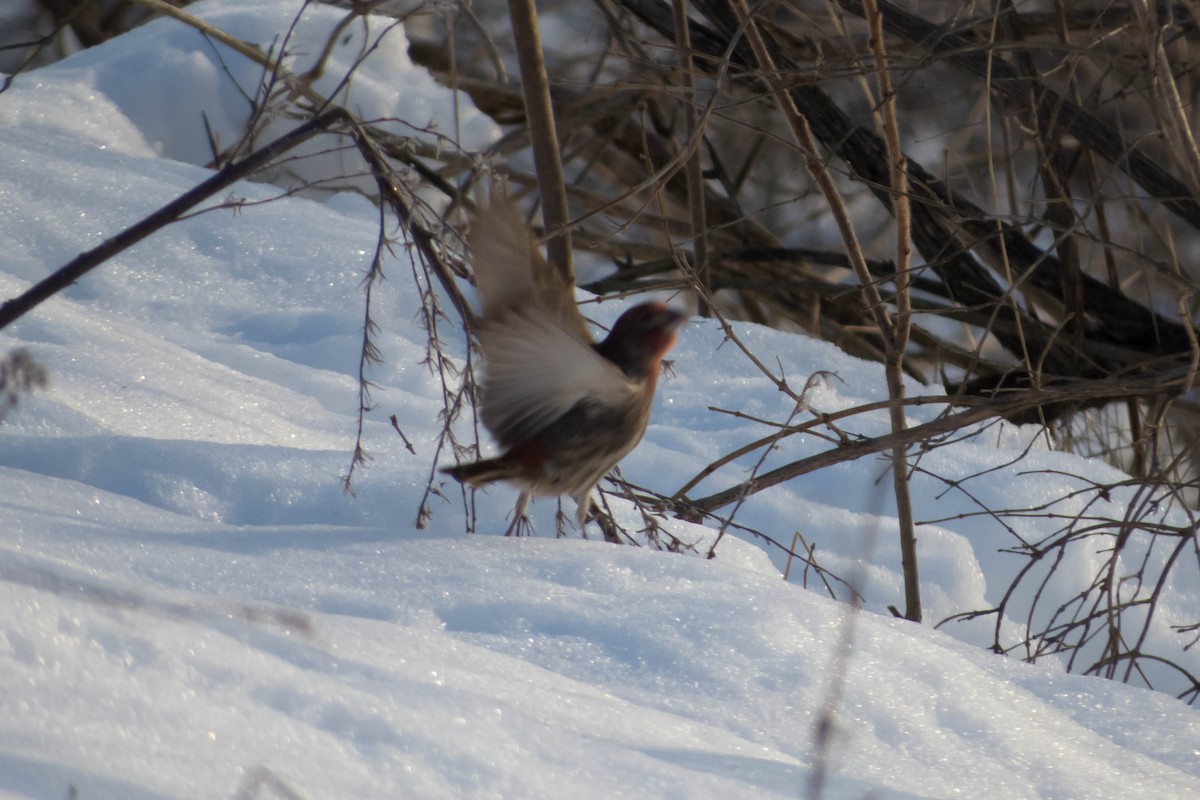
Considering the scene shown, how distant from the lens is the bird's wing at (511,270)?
250cm

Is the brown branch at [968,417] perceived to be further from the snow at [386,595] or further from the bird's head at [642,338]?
the bird's head at [642,338]

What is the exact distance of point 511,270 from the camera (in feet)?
8.37

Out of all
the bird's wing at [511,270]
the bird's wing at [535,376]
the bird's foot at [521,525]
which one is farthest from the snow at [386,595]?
the bird's wing at [511,270]

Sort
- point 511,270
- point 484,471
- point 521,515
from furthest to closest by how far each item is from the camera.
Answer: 1. point 521,515
2. point 484,471
3. point 511,270

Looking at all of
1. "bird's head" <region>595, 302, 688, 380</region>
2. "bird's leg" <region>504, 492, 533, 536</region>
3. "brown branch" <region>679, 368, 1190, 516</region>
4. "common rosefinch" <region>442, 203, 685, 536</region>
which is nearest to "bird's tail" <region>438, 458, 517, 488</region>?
"common rosefinch" <region>442, 203, 685, 536</region>

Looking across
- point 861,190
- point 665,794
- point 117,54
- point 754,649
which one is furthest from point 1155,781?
point 861,190

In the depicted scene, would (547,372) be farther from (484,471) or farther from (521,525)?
(521,525)

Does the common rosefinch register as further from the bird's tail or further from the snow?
the snow

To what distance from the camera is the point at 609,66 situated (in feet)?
26.8

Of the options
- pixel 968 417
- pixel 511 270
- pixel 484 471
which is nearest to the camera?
pixel 511 270

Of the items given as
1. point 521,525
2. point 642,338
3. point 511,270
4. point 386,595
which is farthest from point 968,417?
point 386,595

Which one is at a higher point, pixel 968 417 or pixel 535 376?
pixel 968 417

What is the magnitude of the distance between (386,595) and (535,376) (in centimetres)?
63

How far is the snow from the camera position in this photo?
1.43 metres
